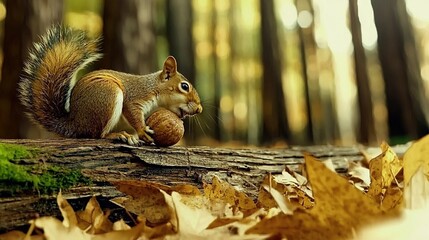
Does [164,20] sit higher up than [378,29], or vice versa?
[164,20]

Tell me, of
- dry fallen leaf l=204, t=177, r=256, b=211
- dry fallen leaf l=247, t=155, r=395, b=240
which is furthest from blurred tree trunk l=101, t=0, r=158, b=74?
dry fallen leaf l=247, t=155, r=395, b=240

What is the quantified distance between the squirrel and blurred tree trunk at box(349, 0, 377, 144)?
3.52 metres

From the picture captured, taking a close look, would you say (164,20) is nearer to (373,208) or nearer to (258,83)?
(258,83)

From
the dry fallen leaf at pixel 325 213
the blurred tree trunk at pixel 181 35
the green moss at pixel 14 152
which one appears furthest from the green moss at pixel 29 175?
the blurred tree trunk at pixel 181 35

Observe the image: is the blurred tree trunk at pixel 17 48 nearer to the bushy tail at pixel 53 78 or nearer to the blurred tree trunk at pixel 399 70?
the bushy tail at pixel 53 78

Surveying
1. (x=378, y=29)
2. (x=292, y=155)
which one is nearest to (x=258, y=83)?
(x=378, y=29)

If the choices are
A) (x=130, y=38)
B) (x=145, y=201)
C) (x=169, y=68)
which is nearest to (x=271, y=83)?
(x=130, y=38)

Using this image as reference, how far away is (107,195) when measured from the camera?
4.24 feet

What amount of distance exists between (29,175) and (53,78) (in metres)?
0.36

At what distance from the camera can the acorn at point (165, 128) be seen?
4.68 ft

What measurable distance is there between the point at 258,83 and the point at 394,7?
10.6ft

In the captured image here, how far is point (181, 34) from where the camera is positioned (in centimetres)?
588

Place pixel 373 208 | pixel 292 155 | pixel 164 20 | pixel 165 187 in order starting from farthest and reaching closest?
pixel 164 20
pixel 292 155
pixel 165 187
pixel 373 208

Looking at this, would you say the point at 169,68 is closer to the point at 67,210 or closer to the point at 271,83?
the point at 67,210
